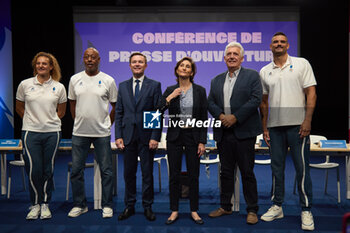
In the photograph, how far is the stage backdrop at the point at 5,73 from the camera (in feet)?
21.3

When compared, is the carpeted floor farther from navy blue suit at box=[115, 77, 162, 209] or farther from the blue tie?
the blue tie

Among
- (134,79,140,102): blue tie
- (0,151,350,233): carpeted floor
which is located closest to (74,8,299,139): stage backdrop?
(0,151,350,233): carpeted floor

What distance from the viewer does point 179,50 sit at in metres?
6.61

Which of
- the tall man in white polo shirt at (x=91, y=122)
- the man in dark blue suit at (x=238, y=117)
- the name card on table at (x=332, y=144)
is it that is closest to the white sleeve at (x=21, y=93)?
the tall man in white polo shirt at (x=91, y=122)

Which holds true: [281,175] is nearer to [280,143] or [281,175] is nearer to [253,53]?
[280,143]

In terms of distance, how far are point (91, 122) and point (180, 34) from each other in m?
3.81

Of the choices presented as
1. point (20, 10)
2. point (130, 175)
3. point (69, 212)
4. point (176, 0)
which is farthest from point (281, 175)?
point (20, 10)

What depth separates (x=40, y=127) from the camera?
Answer: 3188mm

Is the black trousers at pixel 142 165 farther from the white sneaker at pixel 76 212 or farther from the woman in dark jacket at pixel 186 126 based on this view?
the white sneaker at pixel 76 212

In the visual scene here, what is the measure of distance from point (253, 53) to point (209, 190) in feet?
10.3

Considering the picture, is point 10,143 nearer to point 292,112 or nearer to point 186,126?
point 186,126

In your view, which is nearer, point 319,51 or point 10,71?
point 10,71

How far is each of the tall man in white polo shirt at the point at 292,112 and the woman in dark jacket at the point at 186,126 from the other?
2.11 ft

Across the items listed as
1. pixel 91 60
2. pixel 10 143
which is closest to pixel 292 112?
pixel 91 60
